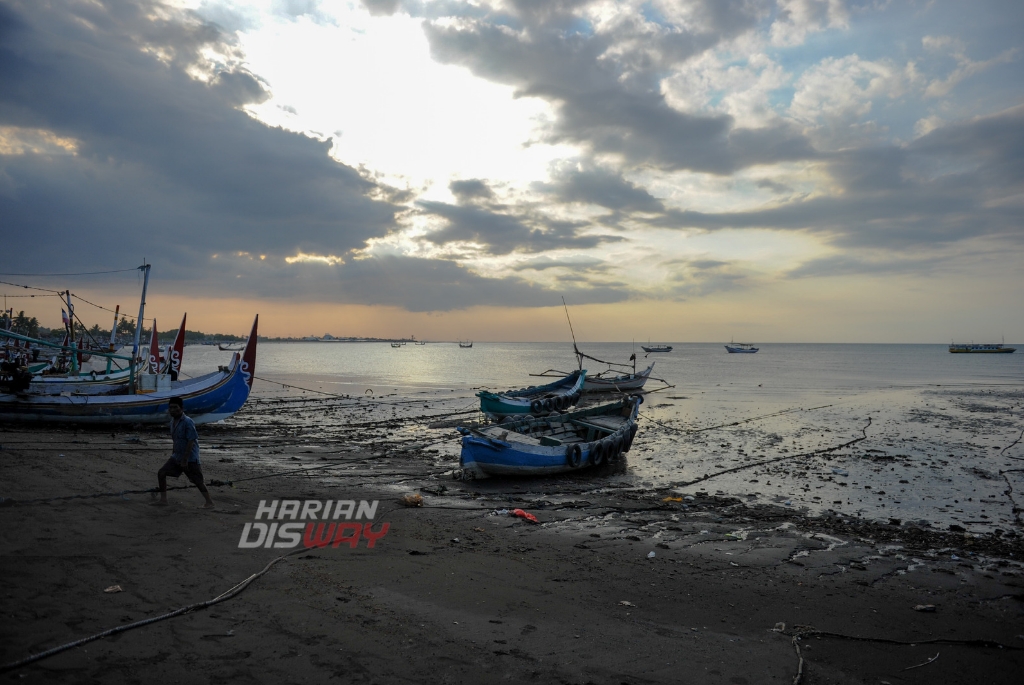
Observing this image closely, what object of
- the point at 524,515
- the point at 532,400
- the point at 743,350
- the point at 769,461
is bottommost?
the point at 769,461

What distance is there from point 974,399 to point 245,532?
48545mm

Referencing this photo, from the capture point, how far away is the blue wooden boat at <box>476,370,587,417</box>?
1053 inches

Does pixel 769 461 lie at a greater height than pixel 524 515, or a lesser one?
lesser

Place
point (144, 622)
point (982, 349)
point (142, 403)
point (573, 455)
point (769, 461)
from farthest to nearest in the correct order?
point (982, 349)
point (142, 403)
point (769, 461)
point (573, 455)
point (144, 622)

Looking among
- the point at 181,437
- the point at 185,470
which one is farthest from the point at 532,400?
the point at 181,437

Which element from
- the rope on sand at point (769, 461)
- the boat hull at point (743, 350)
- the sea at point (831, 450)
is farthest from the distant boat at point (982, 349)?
the rope on sand at point (769, 461)

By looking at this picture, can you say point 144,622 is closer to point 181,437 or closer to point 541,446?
point 181,437

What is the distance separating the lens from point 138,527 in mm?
8125

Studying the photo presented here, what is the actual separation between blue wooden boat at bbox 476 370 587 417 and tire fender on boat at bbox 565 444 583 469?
9606mm

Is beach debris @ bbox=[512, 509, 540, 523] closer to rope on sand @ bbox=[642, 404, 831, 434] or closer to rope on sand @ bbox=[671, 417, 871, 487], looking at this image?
rope on sand @ bbox=[671, 417, 871, 487]

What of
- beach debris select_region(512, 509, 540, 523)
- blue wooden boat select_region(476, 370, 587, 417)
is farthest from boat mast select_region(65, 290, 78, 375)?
beach debris select_region(512, 509, 540, 523)

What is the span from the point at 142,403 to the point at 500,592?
1872 cm

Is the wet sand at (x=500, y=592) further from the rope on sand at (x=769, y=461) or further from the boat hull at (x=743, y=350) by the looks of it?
the boat hull at (x=743, y=350)

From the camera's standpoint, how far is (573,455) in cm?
1577
